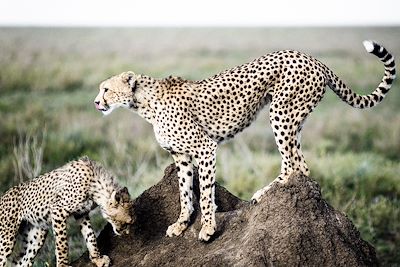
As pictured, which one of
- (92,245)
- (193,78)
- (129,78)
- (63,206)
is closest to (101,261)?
(92,245)

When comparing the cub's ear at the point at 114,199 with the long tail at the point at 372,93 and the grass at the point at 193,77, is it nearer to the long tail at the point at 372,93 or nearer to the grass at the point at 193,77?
the long tail at the point at 372,93

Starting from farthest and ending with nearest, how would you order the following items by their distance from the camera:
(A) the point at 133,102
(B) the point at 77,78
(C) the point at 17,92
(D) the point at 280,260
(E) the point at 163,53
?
(E) the point at 163,53 < (B) the point at 77,78 < (C) the point at 17,92 < (A) the point at 133,102 < (D) the point at 280,260

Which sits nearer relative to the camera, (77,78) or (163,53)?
(77,78)

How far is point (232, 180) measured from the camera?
12.6 meters

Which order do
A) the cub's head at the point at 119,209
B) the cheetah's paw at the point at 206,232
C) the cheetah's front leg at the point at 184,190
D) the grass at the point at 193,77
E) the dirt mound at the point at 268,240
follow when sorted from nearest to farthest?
the dirt mound at the point at 268,240 < the cheetah's paw at the point at 206,232 < the cub's head at the point at 119,209 < the cheetah's front leg at the point at 184,190 < the grass at the point at 193,77

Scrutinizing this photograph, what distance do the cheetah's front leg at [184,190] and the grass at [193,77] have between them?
4.26 metres

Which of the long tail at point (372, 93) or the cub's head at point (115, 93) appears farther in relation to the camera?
the long tail at point (372, 93)

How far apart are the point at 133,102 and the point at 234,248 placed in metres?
1.34

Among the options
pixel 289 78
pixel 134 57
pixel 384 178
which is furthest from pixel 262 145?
pixel 289 78

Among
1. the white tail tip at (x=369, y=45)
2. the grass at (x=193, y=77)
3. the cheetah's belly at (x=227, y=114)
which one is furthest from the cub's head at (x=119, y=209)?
the grass at (x=193, y=77)

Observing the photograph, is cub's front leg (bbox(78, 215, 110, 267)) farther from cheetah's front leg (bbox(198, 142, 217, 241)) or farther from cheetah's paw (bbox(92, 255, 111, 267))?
cheetah's front leg (bbox(198, 142, 217, 241))

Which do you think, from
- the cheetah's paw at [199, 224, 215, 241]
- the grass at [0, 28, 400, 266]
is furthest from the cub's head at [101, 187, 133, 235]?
the grass at [0, 28, 400, 266]

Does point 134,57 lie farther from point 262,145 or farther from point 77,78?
point 262,145

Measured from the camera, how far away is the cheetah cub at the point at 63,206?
5.86m
